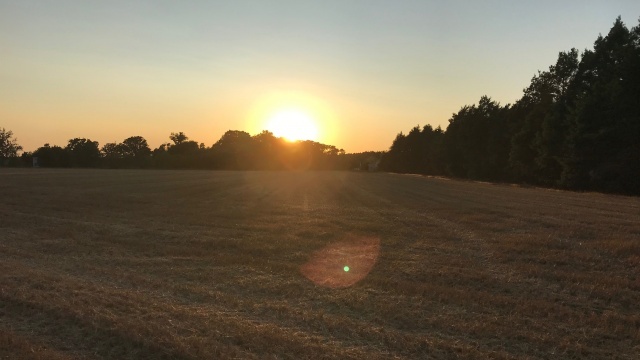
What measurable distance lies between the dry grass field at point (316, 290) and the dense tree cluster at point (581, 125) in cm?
3058

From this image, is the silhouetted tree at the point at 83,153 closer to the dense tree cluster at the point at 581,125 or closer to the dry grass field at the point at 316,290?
the dense tree cluster at the point at 581,125

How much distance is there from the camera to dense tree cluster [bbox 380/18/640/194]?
141 feet

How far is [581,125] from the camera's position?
45.5 m

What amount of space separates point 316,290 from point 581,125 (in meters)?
44.3

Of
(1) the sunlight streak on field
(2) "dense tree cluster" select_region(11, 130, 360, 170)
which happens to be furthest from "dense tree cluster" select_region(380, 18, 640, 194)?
(2) "dense tree cluster" select_region(11, 130, 360, 170)

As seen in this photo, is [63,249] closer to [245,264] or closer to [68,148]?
[245,264]

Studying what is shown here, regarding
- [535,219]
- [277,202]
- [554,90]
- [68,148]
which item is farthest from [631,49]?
[68,148]

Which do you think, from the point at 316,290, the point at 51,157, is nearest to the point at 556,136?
the point at 316,290

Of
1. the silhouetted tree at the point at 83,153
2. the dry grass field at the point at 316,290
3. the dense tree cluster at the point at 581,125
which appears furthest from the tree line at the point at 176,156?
the dry grass field at the point at 316,290

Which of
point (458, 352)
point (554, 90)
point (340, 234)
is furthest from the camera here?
point (554, 90)

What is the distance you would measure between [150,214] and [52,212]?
398 centimetres

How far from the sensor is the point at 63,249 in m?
12.0

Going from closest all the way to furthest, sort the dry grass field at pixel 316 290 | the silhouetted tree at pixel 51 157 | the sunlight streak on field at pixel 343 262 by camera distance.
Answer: the dry grass field at pixel 316 290
the sunlight streak on field at pixel 343 262
the silhouetted tree at pixel 51 157

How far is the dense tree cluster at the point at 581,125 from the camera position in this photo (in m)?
43.1
